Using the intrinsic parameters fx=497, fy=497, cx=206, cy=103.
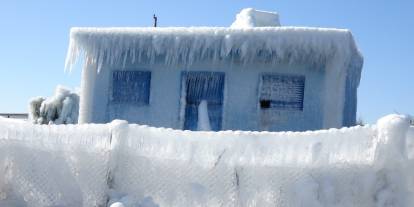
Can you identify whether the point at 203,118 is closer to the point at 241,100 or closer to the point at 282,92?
the point at 241,100

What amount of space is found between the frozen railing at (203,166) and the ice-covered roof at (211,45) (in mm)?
3658

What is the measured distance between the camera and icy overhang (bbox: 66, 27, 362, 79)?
342 inches

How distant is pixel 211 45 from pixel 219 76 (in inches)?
29.4

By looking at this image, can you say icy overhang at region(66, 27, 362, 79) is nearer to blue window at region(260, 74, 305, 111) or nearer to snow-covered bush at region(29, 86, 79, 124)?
blue window at region(260, 74, 305, 111)

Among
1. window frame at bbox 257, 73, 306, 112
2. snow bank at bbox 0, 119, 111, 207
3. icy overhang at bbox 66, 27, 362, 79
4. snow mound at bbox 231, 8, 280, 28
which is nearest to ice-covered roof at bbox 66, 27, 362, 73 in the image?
icy overhang at bbox 66, 27, 362, 79

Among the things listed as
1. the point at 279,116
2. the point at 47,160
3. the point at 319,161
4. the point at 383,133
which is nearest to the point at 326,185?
the point at 319,161

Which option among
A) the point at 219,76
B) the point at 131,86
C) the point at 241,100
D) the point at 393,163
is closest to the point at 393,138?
the point at 393,163

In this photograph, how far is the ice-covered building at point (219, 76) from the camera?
29.1 feet

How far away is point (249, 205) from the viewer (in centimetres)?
516

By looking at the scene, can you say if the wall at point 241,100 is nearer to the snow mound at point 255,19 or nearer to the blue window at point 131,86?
the blue window at point 131,86

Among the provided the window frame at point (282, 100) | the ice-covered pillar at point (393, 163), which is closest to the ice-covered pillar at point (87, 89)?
the window frame at point (282, 100)

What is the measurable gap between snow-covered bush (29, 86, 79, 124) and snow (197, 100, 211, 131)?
6.86 metres

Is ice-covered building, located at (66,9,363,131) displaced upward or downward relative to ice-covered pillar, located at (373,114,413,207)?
upward

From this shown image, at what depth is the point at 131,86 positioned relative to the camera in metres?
9.85
